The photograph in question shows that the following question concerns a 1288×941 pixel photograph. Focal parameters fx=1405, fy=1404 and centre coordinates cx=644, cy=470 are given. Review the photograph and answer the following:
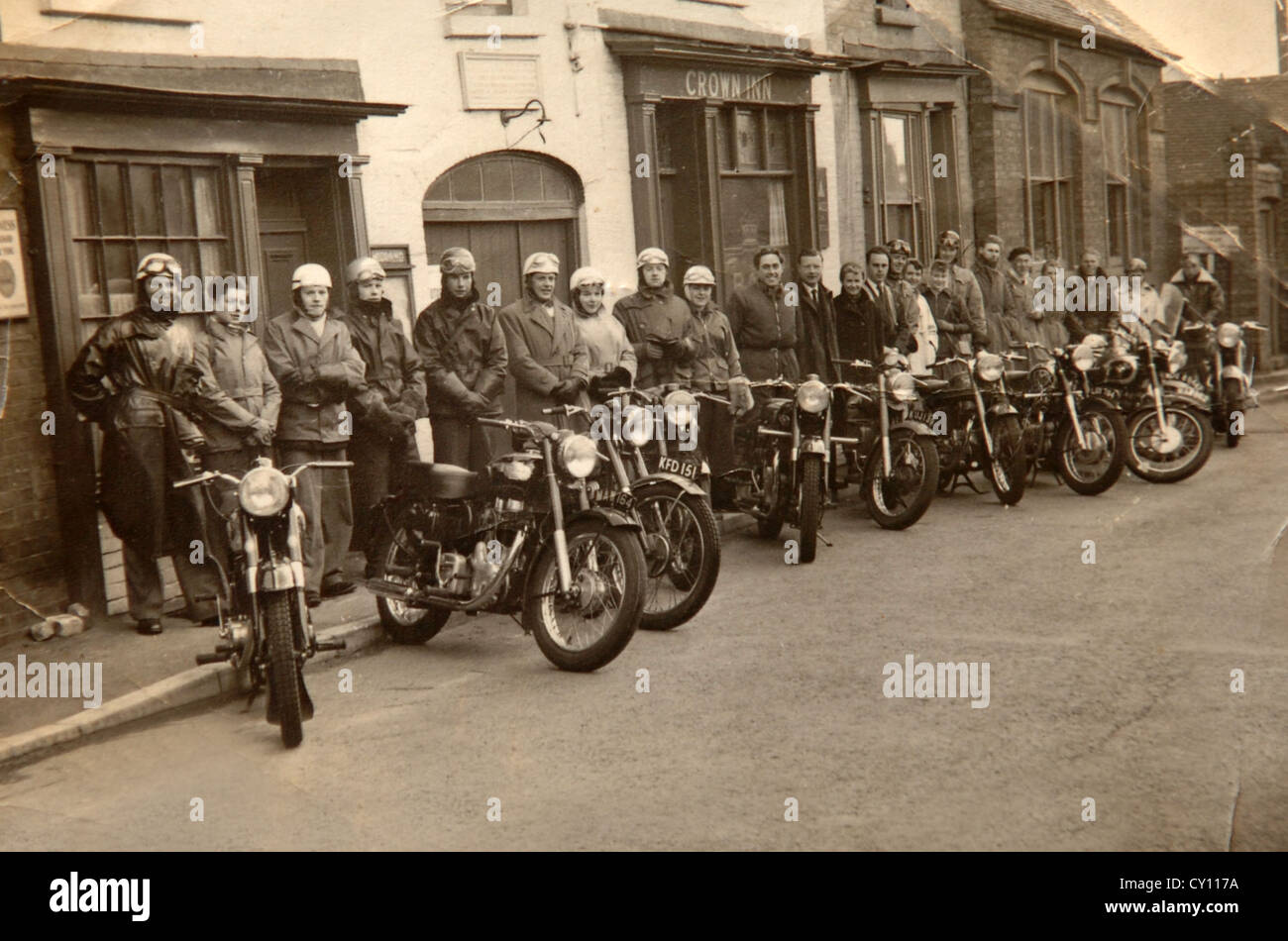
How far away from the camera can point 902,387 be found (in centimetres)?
982

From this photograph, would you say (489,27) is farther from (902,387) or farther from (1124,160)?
(1124,160)

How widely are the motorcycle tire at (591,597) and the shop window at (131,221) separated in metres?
3.17

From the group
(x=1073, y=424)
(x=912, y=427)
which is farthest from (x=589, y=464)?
(x=1073, y=424)

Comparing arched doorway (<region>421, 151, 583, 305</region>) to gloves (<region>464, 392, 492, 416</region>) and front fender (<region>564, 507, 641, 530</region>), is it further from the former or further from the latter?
front fender (<region>564, 507, 641, 530</region>)

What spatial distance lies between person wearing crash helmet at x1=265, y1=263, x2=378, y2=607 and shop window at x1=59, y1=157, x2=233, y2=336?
91cm

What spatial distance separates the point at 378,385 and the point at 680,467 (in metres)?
1.99

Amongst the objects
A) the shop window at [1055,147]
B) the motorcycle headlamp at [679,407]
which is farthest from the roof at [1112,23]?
the motorcycle headlamp at [679,407]

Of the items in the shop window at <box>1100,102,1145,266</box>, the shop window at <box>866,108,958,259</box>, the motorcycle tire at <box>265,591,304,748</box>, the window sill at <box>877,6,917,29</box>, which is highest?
the window sill at <box>877,6,917,29</box>

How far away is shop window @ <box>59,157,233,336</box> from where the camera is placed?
762 cm

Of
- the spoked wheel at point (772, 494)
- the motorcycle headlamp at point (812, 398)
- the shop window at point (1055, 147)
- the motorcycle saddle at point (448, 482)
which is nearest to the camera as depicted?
the shop window at point (1055, 147)

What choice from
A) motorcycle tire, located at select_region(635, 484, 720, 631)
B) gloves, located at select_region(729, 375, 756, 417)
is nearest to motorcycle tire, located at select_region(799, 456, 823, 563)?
gloves, located at select_region(729, 375, 756, 417)

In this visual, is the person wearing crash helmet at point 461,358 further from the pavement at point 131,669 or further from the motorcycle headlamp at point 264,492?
the motorcycle headlamp at point 264,492

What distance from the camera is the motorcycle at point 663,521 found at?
6844mm

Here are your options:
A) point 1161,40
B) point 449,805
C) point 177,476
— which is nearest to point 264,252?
point 177,476
